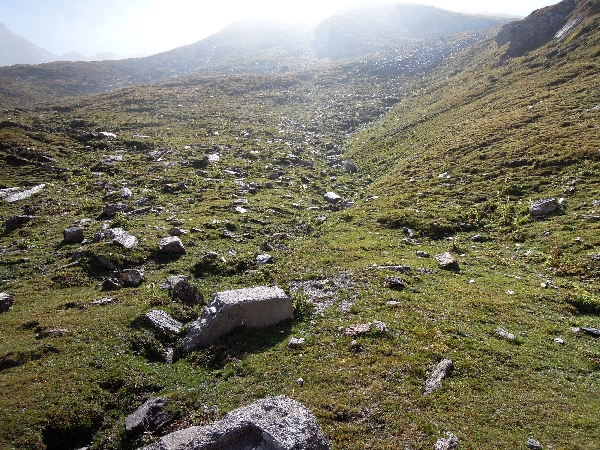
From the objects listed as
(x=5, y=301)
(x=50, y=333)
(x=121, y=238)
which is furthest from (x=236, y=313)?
(x=121, y=238)

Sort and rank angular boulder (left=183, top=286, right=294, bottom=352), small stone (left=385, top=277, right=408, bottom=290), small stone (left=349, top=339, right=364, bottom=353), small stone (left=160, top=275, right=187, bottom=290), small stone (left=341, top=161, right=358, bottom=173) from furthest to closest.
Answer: small stone (left=341, top=161, right=358, bottom=173)
small stone (left=160, top=275, right=187, bottom=290)
small stone (left=385, top=277, right=408, bottom=290)
angular boulder (left=183, top=286, right=294, bottom=352)
small stone (left=349, top=339, right=364, bottom=353)

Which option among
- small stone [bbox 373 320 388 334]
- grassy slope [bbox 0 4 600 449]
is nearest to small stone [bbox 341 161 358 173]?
grassy slope [bbox 0 4 600 449]

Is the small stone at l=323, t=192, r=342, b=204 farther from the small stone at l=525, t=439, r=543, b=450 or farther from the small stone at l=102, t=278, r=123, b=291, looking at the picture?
the small stone at l=525, t=439, r=543, b=450

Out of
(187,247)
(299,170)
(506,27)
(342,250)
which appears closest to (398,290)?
(342,250)

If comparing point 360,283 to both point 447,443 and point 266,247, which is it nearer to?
point 266,247

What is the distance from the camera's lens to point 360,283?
17594 mm

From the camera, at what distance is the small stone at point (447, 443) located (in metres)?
8.68

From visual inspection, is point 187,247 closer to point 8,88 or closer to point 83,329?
point 83,329

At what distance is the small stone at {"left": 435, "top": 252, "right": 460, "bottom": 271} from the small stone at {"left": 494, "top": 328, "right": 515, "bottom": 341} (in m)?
5.62

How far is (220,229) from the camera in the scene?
24.9 metres

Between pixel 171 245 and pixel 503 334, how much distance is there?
1749 centimetres

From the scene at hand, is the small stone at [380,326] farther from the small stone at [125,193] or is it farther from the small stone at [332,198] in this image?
the small stone at [125,193]

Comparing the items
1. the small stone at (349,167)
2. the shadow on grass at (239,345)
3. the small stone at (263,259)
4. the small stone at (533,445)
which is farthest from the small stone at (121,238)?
the small stone at (349,167)

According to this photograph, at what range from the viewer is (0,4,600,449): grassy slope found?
1018 centimetres
